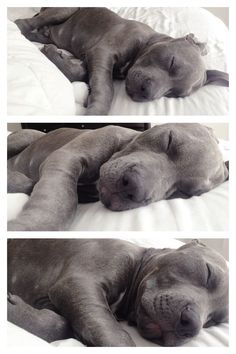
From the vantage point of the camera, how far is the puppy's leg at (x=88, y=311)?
3.76 feet

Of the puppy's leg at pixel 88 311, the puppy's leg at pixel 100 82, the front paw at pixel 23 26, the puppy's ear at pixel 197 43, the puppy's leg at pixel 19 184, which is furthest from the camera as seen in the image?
the front paw at pixel 23 26

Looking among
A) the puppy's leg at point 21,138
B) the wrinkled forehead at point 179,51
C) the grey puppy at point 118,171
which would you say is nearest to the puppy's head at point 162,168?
the grey puppy at point 118,171

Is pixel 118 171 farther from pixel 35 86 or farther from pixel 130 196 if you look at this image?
pixel 35 86

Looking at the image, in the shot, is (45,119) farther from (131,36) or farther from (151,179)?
(131,36)

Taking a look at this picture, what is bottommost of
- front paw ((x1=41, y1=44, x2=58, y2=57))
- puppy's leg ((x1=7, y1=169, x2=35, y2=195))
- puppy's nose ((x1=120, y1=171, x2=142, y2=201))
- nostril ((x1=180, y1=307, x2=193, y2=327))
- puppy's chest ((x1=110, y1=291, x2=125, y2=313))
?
puppy's chest ((x1=110, y1=291, x2=125, y2=313))

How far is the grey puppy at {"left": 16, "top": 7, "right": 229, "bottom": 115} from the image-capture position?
154cm

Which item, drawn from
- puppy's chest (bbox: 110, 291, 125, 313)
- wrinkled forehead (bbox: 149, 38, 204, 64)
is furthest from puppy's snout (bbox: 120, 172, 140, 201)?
wrinkled forehead (bbox: 149, 38, 204, 64)

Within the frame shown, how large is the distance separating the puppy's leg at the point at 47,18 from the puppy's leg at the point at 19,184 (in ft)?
2.38

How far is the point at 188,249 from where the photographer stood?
1354 millimetres

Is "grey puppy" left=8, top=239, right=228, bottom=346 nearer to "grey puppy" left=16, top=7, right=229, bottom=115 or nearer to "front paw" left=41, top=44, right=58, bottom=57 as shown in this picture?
"grey puppy" left=16, top=7, right=229, bottom=115

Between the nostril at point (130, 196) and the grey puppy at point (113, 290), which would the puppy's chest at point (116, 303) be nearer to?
the grey puppy at point (113, 290)

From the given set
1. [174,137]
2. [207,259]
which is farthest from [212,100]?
[207,259]

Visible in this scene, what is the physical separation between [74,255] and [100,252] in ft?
0.23

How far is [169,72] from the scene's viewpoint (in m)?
1.57
